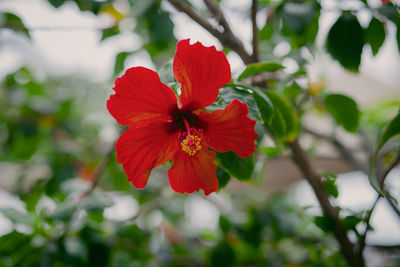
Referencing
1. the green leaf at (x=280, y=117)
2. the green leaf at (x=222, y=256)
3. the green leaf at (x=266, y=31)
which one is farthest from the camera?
the green leaf at (x=222, y=256)

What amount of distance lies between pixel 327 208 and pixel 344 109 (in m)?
0.25

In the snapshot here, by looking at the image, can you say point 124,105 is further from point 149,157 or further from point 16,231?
point 16,231

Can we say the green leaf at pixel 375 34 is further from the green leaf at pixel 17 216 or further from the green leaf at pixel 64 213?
the green leaf at pixel 17 216

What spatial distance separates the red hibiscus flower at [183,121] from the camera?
18.0 inches

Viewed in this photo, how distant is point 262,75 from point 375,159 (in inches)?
11.7

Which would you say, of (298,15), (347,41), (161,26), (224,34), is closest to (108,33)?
(161,26)

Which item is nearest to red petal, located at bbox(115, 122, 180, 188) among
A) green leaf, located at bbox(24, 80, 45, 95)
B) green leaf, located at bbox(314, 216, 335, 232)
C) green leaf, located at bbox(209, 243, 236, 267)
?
green leaf, located at bbox(314, 216, 335, 232)

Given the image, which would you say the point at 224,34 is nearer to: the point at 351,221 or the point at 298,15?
the point at 298,15

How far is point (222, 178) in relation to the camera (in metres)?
0.59

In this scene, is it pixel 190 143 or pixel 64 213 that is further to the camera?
pixel 64 213

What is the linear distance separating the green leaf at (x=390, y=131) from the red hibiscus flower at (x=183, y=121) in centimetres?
33

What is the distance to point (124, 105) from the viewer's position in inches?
18.5

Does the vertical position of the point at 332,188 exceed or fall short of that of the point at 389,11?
it falls short

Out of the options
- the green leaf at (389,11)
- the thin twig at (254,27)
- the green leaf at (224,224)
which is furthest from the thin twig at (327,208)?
the green leaf at (224,224)
